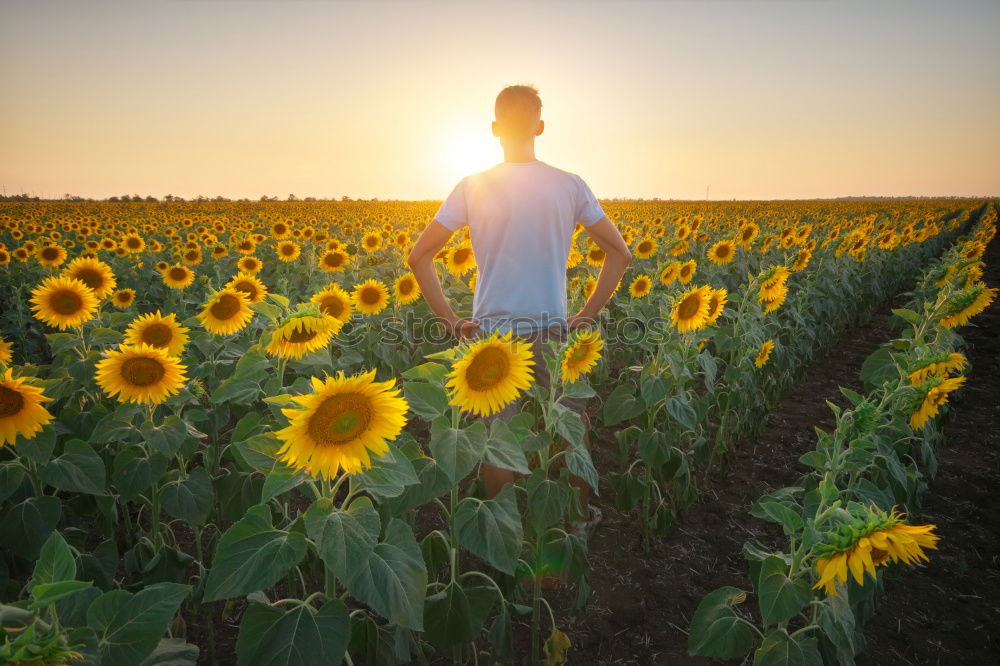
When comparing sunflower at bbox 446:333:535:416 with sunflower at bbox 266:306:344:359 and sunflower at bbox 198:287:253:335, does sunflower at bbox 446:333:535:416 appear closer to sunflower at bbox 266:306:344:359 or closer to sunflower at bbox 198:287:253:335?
sunflower at bbox 266:306:344:359

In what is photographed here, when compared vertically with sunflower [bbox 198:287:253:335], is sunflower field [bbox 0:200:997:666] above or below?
below

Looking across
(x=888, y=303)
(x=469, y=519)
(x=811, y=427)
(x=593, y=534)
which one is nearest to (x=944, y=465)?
(x=811, y=427)

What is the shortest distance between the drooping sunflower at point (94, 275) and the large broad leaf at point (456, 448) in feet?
13.7

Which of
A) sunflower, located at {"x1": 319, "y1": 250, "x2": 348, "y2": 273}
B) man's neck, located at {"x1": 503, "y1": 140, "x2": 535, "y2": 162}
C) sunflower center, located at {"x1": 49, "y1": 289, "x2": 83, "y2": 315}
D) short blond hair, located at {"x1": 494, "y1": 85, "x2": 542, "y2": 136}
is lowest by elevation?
sunflower center, located at {"x1": 49, "y1": 289, "x2": 83, "y2": 315}

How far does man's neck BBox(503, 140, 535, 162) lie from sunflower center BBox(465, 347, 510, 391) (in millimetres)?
1358

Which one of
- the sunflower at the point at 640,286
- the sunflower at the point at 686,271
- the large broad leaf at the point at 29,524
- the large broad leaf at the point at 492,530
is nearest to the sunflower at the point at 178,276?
the large broad leaf at the point at 29,524

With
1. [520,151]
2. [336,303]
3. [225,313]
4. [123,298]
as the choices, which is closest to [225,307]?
[225,313]

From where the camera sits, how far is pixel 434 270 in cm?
318

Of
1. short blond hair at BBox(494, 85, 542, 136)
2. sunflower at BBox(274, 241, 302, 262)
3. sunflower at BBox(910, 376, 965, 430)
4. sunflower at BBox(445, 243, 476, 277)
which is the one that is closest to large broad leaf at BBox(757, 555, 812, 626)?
sunflower at BBox(910, 376, 965, 430)

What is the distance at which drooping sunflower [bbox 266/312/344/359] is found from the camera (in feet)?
6.86

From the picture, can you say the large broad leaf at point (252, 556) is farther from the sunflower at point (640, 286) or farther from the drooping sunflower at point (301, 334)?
the sunflower at point (640, 286)

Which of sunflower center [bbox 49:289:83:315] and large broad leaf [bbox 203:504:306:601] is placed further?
sunflower center [bbox 49:289:83:315]

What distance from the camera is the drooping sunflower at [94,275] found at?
4.59 m

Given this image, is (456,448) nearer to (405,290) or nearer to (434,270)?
(434,270)
